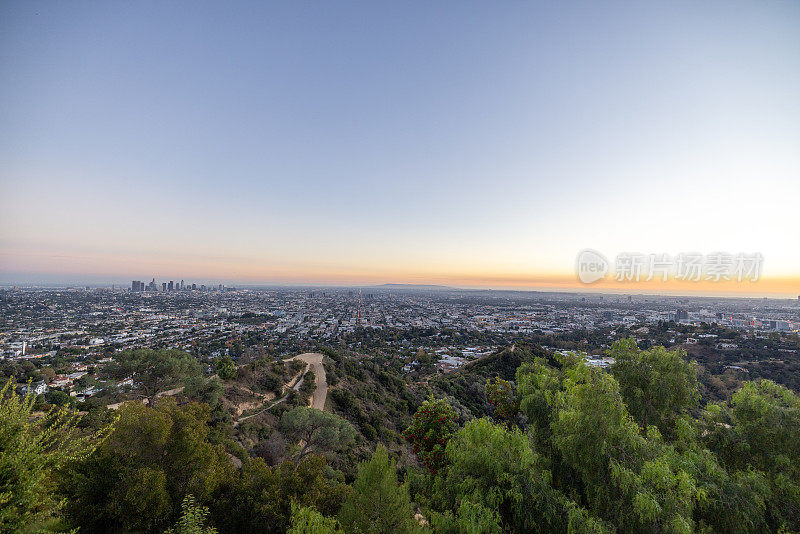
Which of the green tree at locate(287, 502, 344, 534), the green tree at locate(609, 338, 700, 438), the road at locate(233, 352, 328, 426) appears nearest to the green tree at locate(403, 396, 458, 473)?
the green tree at locate(287, 502, 344, 534)

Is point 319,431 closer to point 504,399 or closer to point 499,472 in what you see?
point 504,399

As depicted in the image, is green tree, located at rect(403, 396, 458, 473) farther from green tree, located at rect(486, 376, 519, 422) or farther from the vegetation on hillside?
green tree, located at rect(486, 376, 519, 422)

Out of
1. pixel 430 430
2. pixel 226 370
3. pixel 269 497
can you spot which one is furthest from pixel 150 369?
pixel 430 430

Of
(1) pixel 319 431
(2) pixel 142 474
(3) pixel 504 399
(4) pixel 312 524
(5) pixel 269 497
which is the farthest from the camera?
(1) pixel 319 431

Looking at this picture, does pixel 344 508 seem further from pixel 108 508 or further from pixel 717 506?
pixel 717 506

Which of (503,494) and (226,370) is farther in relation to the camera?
(226,370)

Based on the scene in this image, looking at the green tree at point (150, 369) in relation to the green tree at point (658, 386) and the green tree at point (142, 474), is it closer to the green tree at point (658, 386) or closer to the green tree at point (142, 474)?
the green tree at point (142, 474)
